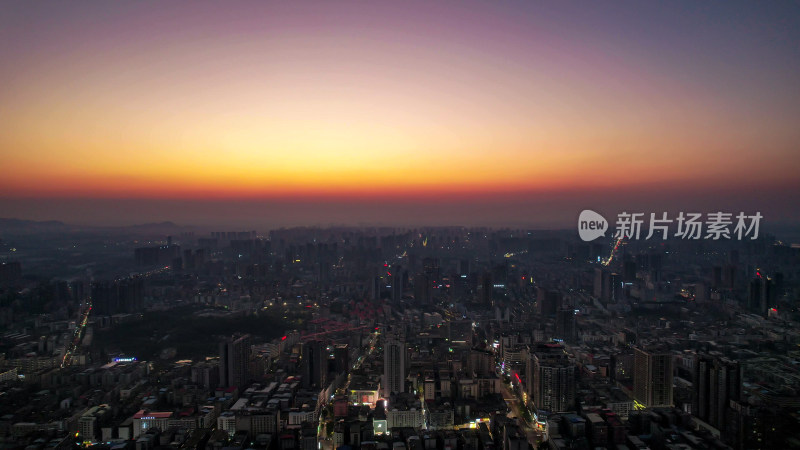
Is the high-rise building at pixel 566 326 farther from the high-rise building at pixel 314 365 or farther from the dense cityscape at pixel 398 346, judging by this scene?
the high-rise building at pixel 314 365

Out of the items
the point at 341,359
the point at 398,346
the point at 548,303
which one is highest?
the point at 398,346

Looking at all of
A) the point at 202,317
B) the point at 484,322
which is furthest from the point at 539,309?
the point at 202,317

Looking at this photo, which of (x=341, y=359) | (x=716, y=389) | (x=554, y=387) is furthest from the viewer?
(x=341, y=359)

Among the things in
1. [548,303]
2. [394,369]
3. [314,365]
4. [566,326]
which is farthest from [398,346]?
[548,303]

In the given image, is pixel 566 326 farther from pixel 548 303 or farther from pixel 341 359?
pixel 341 359

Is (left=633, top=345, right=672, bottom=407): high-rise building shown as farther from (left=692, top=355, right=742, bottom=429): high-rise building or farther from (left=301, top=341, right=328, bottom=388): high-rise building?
(left=301, top=341, right=328, bottom=388): high-rise building

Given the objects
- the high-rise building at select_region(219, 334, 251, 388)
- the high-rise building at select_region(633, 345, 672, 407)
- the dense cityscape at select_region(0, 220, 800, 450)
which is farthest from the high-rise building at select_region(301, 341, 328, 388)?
the high-rise building at select_region(633, 345, 672, 407)
